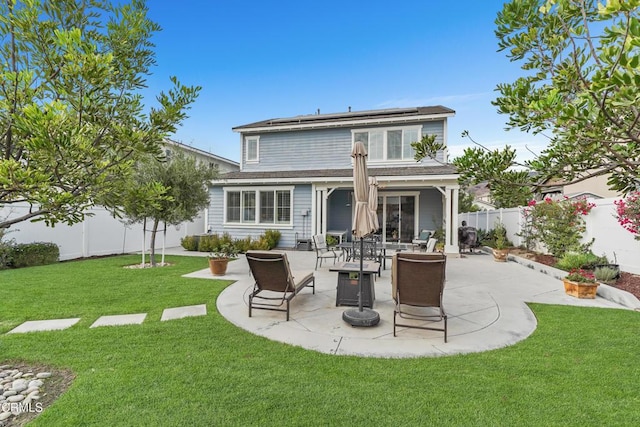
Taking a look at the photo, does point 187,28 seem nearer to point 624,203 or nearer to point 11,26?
point 11,26

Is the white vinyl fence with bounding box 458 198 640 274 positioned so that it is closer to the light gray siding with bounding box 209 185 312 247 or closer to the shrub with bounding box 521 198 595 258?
the shrub with bounding box 521 198 595 258

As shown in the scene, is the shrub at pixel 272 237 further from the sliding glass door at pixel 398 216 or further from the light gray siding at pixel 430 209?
the light gray siding at pixel 430 209

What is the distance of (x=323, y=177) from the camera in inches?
549

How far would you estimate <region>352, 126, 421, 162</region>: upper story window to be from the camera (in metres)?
14.4

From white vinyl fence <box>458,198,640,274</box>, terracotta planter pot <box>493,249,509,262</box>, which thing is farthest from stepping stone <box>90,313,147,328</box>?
terracotta planter pot <box>493,249,509,262</box>

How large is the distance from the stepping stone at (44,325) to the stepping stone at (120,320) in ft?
1.22

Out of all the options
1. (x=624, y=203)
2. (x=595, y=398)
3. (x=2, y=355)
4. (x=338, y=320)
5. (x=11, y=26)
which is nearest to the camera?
(x=11, y=26)

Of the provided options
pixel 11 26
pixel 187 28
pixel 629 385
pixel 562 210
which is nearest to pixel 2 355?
pixel 11 26

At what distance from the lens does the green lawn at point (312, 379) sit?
2.63m

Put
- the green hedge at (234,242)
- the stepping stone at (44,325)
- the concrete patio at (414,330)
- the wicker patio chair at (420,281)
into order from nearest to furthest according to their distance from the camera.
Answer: the concrete patio at (414,330)
the wicker patio chair at (420,281)
the stepping stone at (44,325)
the green hedge at (234,242)

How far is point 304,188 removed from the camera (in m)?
14.7

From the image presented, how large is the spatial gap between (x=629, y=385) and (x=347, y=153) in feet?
44.0

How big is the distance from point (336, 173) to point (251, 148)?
5559 millimetres

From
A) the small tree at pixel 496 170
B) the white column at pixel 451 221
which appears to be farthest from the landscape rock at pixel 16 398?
the white column at pixel 451 221
